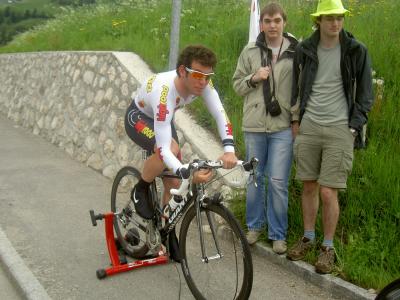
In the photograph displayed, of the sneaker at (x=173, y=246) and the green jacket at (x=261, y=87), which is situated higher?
the green jacket at (x=261, y=87)

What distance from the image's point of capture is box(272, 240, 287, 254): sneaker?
4559 millimetres

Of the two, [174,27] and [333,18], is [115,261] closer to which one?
[333,18]

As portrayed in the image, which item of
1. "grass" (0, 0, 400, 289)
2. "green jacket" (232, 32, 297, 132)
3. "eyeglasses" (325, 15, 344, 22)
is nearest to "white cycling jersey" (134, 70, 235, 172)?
"green jacket" (232, 32, 297, 132)

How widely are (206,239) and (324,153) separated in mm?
1215

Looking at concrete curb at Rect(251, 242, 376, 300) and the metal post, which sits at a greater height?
the metal post

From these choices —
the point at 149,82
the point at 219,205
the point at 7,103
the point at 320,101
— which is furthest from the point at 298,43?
the point at 7,103

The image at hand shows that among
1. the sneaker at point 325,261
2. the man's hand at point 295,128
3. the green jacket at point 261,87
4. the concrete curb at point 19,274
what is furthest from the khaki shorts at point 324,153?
the concrete curb at point 19,274

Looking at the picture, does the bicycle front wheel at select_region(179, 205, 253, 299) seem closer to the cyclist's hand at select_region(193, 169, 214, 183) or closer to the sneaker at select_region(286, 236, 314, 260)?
the cyclist's hand at select_region(193, 169, 214, 183)

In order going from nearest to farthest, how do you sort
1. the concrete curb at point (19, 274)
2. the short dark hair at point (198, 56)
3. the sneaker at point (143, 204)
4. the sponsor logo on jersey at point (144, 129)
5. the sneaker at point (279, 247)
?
1. the short dark hair at point (198, 56)
2. the concrete curb at point (19, 274)
3. the sponsor logo on jersey at point (144, 129)
4. the sneaker at point (143, 204)
5. the sneaker at point (279, 247)

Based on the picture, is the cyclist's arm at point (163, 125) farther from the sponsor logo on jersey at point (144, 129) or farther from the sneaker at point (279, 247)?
the sneaker at point (279, 247)

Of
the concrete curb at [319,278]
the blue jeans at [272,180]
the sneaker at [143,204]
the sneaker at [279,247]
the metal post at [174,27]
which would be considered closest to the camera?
the concrete curb at [319,278]

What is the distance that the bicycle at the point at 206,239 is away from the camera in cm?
351

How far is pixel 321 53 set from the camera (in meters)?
4.10

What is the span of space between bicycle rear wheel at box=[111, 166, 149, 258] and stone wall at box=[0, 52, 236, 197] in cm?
117
